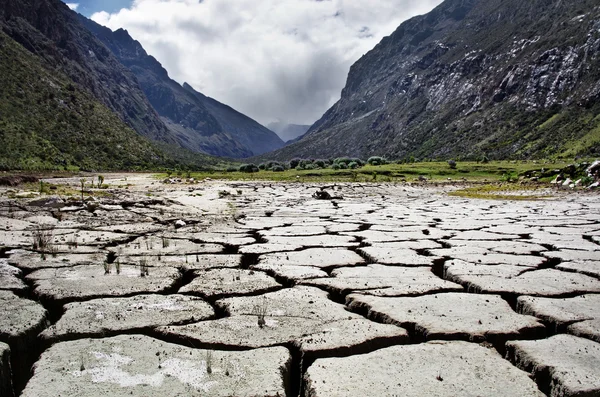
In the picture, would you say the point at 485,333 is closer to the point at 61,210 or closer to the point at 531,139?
the point at 61,210

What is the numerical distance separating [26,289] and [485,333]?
11.0 feet

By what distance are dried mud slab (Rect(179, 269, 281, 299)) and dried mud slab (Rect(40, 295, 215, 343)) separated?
0.75ft

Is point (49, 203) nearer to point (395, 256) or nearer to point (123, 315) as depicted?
point (123, 315)

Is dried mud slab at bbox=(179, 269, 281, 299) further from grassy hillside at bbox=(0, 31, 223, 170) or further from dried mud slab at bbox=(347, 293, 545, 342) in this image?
grassy hillside at bbox=(0, 31, 223, 170)

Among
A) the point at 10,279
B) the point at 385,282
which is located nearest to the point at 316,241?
the point at 385,282

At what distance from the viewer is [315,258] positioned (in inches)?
187

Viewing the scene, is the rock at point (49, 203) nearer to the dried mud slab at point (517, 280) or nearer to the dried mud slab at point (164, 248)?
the dried mud slab at point (164, 248)

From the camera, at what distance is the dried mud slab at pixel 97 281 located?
330 cm

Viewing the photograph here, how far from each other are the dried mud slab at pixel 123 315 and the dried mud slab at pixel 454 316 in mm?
1167

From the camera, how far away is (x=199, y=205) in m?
11.4

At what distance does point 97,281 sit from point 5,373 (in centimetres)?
162

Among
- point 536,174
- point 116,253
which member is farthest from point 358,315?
point 536,174

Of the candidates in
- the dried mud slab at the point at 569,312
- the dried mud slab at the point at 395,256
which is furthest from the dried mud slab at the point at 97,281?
the dried mud slab at the point at 569,312

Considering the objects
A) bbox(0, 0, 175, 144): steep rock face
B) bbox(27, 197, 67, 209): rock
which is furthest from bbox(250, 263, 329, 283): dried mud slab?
bbox(0, 0, 175, 144): steep rock face
